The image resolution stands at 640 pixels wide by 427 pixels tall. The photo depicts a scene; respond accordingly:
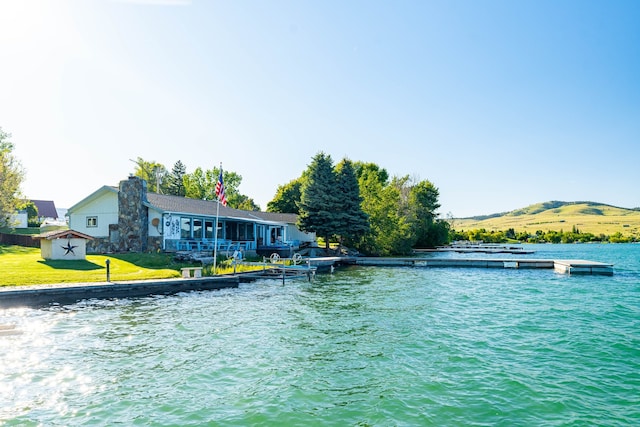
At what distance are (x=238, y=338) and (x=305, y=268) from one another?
15.3 m

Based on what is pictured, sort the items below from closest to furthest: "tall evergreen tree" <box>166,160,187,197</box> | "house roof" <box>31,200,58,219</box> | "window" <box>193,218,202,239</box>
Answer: "window" <box>193,218,202,239</box>, "tall evergreen tree" <box>166,160,187,197</box>, "house roof" <box>31,200,58,219</box>

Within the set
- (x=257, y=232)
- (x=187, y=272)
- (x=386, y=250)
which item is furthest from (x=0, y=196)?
(x=386, y=250)

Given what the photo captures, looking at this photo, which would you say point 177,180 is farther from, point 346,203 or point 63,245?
point 63,245

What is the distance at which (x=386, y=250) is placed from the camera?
48875 mm

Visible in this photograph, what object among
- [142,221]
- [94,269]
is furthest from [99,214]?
[94,269]

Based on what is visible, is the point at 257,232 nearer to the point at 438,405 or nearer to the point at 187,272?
the point at 187,272

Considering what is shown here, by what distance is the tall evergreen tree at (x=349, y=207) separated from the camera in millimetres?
41031

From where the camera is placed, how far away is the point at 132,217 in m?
29.0

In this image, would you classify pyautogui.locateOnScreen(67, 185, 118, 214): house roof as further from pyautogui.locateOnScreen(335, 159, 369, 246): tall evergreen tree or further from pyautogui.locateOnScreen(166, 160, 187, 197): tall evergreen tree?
pyautogui.locateOnScreen(166, 160, 187, 197): tall evergreen tree

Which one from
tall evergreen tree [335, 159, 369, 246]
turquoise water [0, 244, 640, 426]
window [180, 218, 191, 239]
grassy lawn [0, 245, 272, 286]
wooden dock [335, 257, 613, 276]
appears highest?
tall evergreen tree [335, 159, 369, 246]

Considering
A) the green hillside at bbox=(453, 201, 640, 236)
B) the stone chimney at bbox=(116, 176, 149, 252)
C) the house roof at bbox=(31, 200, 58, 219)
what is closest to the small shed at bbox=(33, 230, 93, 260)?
the stone chimney at bbox=(116, 176, 149, 252)

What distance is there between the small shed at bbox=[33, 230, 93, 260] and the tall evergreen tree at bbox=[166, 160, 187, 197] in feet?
151

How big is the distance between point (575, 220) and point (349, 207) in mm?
138509

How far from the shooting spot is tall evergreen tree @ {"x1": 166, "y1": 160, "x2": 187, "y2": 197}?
228 ft
